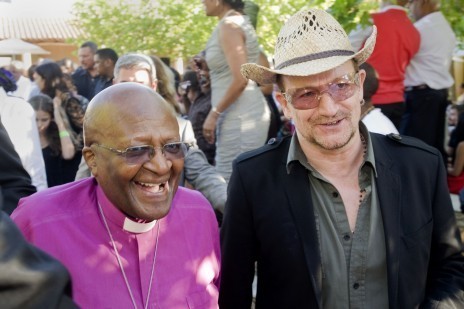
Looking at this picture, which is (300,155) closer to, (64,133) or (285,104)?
(285,104)

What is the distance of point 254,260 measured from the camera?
9.25 feet

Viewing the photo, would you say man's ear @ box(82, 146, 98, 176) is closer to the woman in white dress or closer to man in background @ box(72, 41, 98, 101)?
the woman in white dress

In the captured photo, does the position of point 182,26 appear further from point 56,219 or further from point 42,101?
point 56,219

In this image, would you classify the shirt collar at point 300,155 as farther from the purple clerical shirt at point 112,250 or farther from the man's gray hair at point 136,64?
the man's gray hair at point 136,64

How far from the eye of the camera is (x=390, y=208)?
2561 millimetres

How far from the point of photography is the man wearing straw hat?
2.54 meters

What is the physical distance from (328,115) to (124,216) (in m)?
0.93

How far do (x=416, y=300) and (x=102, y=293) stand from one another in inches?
49.7

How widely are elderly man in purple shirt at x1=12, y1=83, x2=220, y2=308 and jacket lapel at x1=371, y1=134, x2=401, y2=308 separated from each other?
0.72 metres

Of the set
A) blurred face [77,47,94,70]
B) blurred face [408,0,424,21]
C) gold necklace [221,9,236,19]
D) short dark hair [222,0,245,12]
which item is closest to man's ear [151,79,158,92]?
gold necklace [221,9,236,19]

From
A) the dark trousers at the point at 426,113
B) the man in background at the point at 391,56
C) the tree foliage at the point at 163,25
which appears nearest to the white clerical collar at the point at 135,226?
the man in background at the point at 391,56

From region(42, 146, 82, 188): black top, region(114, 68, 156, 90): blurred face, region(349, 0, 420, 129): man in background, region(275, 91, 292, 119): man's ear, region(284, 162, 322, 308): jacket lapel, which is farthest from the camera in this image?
region(42, 146, 82, 188): black top

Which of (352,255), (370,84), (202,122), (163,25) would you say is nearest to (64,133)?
(202,122)

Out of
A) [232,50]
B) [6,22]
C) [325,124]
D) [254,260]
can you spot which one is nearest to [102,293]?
[254,260]
